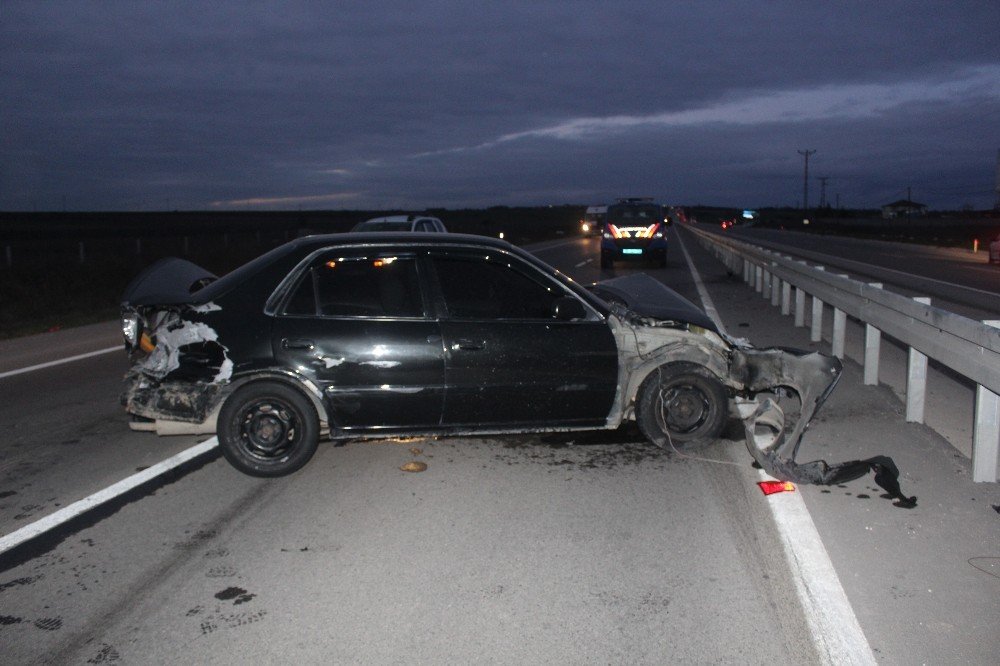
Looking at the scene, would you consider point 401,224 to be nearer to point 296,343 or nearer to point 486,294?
point 486,294

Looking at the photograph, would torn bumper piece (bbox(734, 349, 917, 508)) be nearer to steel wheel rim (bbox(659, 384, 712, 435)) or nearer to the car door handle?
steel wheel rim (bbox(659, 384, 712, 435))

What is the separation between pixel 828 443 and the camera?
7137 mm

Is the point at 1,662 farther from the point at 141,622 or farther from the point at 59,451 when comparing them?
the point at 59,451

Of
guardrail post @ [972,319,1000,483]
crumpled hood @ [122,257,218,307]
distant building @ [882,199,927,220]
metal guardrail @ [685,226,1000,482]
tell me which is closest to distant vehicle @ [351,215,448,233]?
metal guardrail @ [685,226,1000,482]

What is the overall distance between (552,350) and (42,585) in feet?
11.6

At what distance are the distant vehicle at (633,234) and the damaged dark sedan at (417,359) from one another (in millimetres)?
22341

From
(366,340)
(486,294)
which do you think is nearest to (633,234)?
(486,294)

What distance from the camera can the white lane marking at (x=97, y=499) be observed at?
5.30m

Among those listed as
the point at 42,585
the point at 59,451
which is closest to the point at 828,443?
the point at 42,585

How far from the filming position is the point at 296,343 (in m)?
6.34

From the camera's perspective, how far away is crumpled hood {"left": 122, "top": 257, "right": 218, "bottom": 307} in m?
6.52

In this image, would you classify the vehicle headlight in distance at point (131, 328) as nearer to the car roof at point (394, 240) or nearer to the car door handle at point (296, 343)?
the car door handle at point (296, 343)

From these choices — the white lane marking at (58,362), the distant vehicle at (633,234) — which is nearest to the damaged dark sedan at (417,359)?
the white lane marking at (58,362)

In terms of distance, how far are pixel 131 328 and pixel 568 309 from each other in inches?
123
